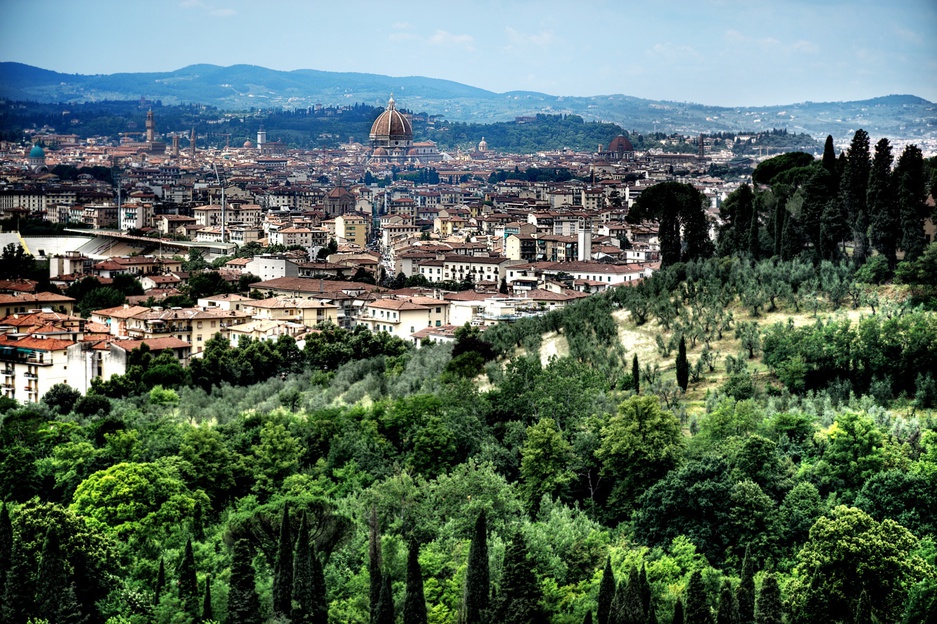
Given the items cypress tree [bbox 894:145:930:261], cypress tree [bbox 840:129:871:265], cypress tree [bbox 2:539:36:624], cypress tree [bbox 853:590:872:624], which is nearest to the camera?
cypress tree [bbox 853:590:872:624]

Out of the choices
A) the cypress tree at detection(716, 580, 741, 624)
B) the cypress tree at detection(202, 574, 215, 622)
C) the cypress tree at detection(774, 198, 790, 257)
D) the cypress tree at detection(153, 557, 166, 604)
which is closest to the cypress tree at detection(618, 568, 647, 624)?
the cypress tree at detection(716, 580, 741, 624)

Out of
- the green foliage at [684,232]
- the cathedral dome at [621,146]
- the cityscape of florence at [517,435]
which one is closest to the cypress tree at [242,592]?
the cityscape of florence at [517,435]

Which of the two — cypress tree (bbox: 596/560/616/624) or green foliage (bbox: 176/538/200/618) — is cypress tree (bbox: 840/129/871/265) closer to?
cypress tree (bbox: 596/560/616/624)

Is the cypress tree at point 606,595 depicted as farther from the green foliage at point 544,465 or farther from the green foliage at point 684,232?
the green foliage at point 684,232

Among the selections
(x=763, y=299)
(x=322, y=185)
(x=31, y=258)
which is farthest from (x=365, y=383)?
(x=322, y=185)

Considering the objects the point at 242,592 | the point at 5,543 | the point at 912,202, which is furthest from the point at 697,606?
the point at 912,202

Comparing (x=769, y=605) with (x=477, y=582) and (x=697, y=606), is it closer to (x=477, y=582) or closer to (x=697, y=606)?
(x=697, y=606)
